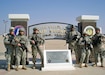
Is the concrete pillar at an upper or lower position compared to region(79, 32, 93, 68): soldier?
upper

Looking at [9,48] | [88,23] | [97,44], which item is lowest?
[9,48]

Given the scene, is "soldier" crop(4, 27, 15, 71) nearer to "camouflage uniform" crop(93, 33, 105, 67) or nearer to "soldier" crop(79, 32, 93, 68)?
"soldier" crop(79, 32, 93, 68)

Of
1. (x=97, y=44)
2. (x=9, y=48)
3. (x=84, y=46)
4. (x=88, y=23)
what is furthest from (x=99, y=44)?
(x=9, y=48)

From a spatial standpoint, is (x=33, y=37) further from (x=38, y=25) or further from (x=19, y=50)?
(x=38, y=25)

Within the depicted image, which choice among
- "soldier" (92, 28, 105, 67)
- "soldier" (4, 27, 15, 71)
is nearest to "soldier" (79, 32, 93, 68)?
"soldier" (92, 28, 105, 67)

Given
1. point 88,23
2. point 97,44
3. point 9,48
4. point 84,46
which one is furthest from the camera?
point 88,23

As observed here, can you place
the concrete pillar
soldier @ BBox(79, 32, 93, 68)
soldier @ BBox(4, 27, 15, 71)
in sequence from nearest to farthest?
1. soldier @ BBox(4, 27, 15, 71)
2. soldier @ BBox(79, 32, 93, 68)
3. the concrete pillar

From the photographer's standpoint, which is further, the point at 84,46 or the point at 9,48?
the point at 84,46

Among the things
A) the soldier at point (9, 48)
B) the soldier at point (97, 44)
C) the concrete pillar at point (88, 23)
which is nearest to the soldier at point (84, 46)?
the soldier at point (97, 44)

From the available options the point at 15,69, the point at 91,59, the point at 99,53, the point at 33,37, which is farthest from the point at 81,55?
the point at 15,69

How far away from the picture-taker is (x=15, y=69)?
27.3 feet

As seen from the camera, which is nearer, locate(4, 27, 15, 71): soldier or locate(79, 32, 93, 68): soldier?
locate(4, 27, 15, 71): soldier

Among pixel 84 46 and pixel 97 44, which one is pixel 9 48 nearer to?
pixel 84 46

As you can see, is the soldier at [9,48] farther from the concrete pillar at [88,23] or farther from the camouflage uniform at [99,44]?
the concrete pillar at [88,23]
